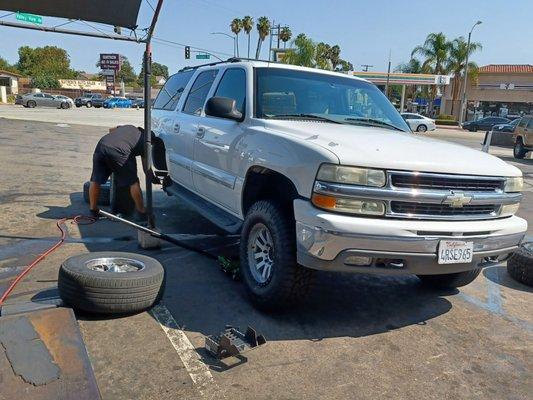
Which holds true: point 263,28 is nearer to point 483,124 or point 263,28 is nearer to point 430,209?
point 483,124

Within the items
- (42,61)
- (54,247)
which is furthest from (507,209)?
(42,61)

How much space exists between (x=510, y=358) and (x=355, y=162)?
1.82 meters

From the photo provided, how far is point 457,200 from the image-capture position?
3334 mm

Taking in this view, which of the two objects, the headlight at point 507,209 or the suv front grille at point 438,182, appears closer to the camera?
the suv front grille at point 438,182

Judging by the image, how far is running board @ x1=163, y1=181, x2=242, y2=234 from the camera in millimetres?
4477

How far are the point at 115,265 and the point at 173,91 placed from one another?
3.68 meters

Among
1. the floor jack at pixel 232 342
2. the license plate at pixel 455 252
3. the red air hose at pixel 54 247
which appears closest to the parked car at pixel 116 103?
the red air hose at pixel 54 247

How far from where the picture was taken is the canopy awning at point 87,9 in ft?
17.8

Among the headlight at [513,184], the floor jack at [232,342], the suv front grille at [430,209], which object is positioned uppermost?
the headlight at [513,184]

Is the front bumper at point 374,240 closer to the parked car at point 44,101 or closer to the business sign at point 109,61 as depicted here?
the parked car at point 44,101

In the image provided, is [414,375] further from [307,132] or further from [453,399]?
[307,132]

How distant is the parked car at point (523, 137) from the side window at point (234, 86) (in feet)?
57.1

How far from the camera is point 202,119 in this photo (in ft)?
17.4

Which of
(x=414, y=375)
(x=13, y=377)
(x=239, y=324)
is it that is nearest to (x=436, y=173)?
(x=414, y=375)
